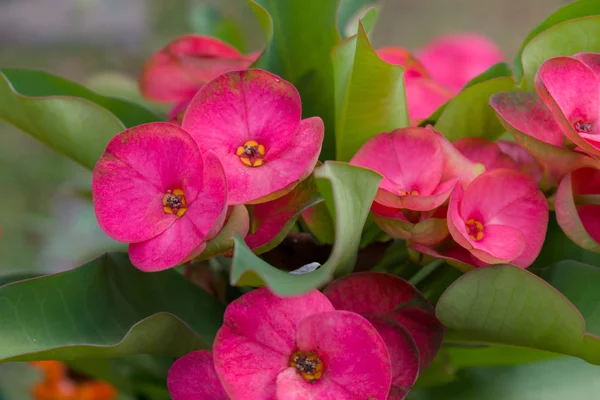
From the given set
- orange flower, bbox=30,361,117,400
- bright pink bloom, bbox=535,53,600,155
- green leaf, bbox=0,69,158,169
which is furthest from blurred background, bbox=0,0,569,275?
bright pink bloom, bbox=535,53,600,155

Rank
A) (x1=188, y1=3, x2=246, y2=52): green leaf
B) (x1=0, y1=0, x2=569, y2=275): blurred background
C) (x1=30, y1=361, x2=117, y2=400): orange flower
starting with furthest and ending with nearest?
(x1=0, y1=0, x2=569, y2=275): blurred background, (x1=30, y1=361, x2=117, y2=400): orange flower, (x1=188, y1=3, x2=246, y2=52): green leaf

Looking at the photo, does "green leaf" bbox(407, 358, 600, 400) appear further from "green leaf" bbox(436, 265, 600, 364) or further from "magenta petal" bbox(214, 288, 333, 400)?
"magenta petal" bbox(214, 288, 333, 400)

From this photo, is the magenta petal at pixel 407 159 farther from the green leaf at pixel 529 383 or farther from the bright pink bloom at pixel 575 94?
the green leaf at pixel 529 383

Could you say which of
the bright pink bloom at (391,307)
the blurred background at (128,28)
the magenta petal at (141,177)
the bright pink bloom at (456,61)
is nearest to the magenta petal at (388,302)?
the bright pink bloom at (391,307)

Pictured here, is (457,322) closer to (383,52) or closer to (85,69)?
(383,52)

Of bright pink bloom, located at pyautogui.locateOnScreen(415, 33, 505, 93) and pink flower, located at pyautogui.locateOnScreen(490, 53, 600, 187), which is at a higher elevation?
pink flower, located at pyautogui.locateOnScreen(490, 53, 600, 187)

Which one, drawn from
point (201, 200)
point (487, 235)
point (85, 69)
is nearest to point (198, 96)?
point (201, 200)

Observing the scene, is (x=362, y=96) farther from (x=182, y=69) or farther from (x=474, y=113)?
(x=182, y=69)

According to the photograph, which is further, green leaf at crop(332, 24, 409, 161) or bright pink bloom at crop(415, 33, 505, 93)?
bright pink bloom at crop(415, 33, 505, 93)
